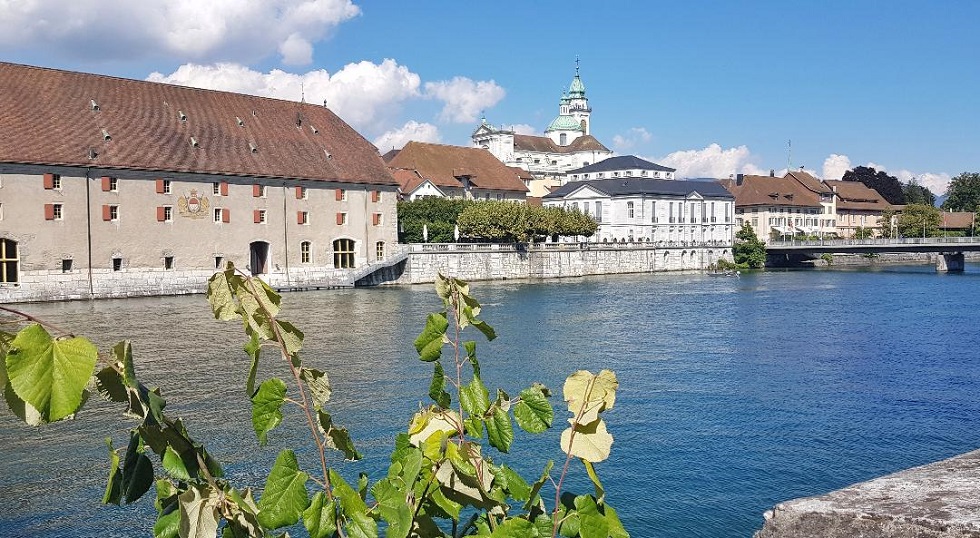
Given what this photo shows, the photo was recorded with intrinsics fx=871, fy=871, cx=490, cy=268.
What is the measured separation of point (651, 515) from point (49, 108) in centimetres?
3991

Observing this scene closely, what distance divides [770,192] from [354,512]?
104735 mm

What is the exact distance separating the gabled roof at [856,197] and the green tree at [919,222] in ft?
37.0

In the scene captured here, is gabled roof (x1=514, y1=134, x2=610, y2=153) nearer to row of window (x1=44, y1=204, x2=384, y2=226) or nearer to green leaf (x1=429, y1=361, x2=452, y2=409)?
row of window (x1=44, y1=204, x2=384, y2=226)

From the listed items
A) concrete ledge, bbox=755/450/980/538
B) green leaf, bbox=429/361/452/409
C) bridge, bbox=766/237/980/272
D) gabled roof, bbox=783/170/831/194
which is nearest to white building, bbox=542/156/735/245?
bridge, bbox=766/237/980/272

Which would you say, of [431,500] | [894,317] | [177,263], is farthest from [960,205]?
[431,500]

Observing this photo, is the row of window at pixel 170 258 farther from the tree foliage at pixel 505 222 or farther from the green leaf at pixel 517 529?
the green leaf at pixel 517 529

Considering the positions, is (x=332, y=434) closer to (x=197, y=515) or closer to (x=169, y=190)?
(x=197, y=515)

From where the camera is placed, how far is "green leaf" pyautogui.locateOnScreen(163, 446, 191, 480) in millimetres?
2715

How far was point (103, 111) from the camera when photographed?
44.2m

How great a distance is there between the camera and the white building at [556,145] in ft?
395

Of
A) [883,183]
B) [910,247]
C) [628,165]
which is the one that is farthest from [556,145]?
[910,247]

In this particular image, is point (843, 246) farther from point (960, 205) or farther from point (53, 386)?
point (53, 386)

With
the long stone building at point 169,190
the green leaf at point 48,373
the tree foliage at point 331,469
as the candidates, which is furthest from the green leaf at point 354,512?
the long stone building at point 169,190

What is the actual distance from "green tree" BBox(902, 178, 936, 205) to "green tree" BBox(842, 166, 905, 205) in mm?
9883
